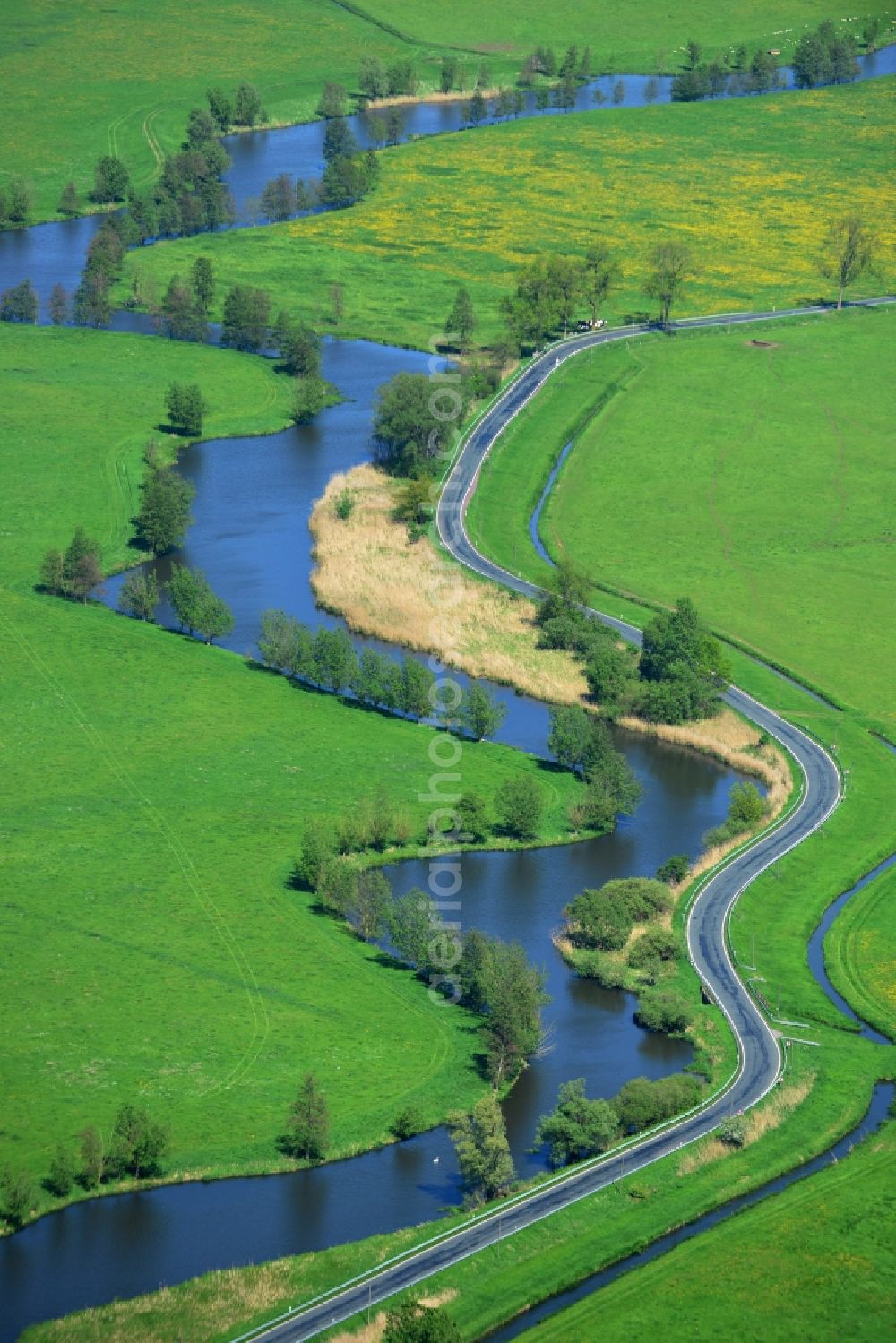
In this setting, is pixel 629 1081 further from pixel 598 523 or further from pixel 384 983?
pixel 598 523

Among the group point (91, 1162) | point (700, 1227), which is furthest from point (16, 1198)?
point (700, 1227)

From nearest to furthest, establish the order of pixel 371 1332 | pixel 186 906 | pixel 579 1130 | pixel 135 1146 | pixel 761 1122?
pixel 371 1332 < pixel 135 1146 < pixel 579 1130 < pixel 761 1122 < pixel 186 906

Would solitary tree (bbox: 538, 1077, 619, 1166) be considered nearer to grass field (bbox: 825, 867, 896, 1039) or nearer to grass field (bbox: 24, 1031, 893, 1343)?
grass field (bbox: 24, 1031, 893, 1343)

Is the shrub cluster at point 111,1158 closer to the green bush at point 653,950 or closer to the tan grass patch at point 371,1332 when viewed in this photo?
the tan grass patch at point 371,1332

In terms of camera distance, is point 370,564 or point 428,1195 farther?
point 370,564

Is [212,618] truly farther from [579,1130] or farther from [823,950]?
[579,1130]

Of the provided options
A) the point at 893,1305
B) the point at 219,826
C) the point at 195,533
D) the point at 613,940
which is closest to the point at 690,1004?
the point at 613,940
